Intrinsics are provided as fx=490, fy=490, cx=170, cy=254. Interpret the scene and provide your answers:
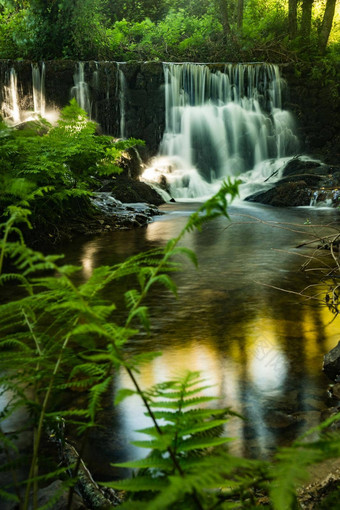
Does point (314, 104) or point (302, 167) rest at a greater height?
point (314, 104)

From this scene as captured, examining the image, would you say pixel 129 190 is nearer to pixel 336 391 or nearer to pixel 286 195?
pixel 286 195

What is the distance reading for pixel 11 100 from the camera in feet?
58.0

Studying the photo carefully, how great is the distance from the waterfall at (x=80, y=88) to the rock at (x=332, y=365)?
1578 cm

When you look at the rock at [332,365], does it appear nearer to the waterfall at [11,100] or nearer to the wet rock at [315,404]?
the wet rock at [315,404]

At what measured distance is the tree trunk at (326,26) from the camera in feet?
64.4

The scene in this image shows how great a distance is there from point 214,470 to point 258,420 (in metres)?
2.23

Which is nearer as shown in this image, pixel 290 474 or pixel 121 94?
pixel 290 474

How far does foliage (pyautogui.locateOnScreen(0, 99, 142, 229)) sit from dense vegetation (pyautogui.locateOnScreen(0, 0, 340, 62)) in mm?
11231

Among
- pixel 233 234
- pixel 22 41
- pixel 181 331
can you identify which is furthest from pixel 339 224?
pixel 22 41

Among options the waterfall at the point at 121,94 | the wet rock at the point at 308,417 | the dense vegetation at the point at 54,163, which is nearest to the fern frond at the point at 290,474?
the wet rock at the point at 308,417

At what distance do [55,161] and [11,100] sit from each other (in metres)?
11.6

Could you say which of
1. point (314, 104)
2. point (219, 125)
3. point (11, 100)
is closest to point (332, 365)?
point (219, 125)

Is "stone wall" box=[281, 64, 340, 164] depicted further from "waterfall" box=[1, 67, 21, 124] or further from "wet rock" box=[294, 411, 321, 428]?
"wet rock" box=[294, 411, 321, 428]

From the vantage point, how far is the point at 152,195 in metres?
13.8
